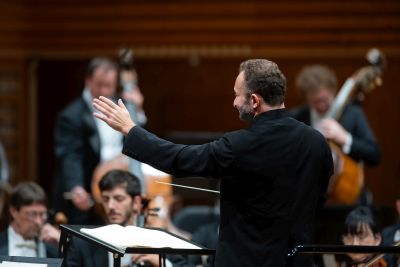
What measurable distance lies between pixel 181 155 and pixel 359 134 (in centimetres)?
310

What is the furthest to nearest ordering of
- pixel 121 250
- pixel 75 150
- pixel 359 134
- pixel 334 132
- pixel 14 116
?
pixel 14 116 → pixel 75 150 → pixel 359 134 → pixel 334 132 → pixel 121 250

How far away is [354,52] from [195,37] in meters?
1.51

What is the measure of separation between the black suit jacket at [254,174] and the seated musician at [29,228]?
169cm

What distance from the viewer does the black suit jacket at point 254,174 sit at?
4020 mm

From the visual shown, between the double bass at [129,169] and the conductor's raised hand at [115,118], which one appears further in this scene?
the double bass at [129,169]

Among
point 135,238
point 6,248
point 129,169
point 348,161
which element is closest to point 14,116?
point 129,169

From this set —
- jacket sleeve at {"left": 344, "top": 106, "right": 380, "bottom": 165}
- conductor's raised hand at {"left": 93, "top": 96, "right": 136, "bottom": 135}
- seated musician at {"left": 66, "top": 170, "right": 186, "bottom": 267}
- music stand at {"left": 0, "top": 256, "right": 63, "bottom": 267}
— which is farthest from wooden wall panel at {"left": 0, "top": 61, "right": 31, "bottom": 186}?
conductor's raised hand at {"left": 93, "top": 96, "right": 136, "bottom": 135}

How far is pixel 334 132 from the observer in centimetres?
657

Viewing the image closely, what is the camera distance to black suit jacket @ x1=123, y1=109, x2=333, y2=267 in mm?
4020

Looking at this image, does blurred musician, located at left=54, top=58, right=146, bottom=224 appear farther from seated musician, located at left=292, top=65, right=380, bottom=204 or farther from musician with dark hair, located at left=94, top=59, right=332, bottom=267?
musician with dark hair, located at left=94, top=59, right=332, bottom=267

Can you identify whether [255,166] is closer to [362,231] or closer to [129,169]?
[362,231]

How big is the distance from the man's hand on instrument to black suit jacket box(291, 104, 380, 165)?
10cm

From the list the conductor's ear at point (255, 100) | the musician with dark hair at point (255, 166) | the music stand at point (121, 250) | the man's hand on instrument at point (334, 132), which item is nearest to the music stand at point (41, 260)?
the music stand at point (121, 250)

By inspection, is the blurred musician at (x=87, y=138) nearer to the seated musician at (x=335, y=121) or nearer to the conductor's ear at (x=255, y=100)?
the seated musician at (x=335, y=121)
